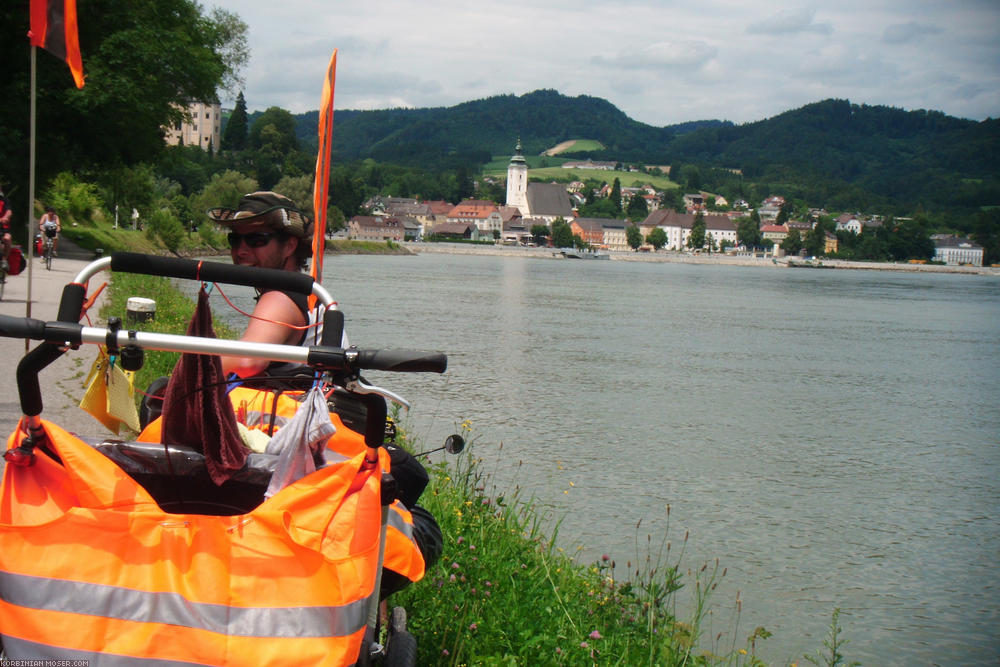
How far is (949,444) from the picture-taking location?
13.9 metres

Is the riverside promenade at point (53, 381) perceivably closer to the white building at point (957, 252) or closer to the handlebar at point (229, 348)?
the handlebar at point (229, 348)

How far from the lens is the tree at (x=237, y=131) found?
13700 centimetres

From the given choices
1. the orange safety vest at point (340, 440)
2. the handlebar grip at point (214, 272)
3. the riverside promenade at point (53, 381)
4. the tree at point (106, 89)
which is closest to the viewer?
the handlebar grip at point (214, 272)

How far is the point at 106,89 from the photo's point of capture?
2717cm

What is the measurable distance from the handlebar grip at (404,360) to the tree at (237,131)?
142 m

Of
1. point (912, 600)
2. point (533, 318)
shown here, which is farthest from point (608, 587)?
point (533, 318)

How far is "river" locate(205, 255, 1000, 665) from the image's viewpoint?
7.29 metres

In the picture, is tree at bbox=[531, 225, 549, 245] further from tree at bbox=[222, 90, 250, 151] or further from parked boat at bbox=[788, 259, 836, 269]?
tree at bbox=[222, 90, 250, 151]

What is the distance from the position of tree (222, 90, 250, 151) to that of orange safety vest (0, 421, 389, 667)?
142132mm

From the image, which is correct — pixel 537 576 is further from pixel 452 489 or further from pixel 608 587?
pixel 452 489

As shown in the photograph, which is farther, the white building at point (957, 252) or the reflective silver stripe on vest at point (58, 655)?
the white building at point (957, 252)

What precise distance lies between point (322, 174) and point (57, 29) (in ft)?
9.81

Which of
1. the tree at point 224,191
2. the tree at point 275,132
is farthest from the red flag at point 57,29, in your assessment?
the tree at point 275,132

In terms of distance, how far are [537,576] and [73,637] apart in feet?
11.4
